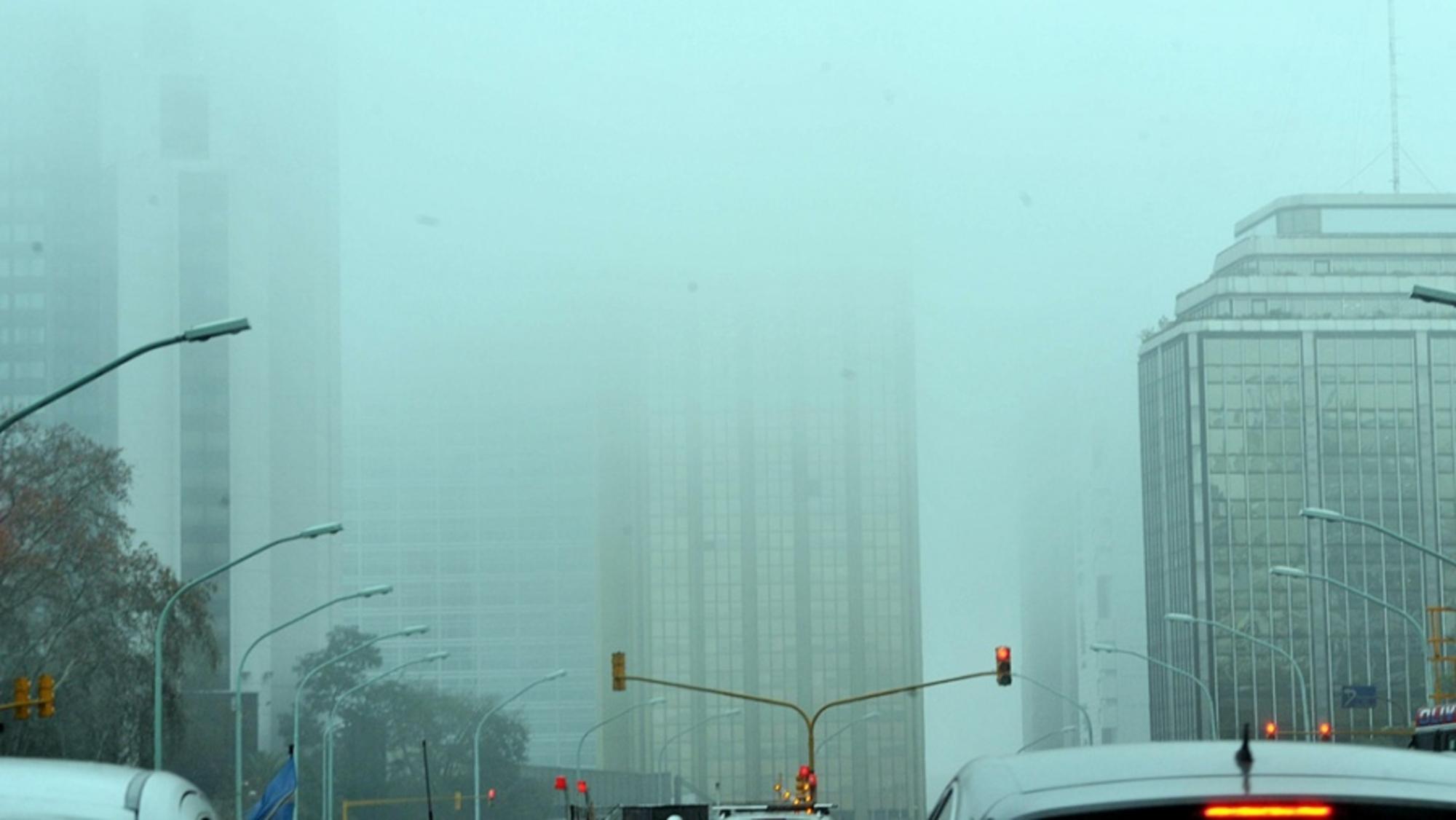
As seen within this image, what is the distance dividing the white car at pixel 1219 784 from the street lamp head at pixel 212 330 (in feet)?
65.1

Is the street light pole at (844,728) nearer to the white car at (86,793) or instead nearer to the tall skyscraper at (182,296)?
the tall skyscraper at (182,296)

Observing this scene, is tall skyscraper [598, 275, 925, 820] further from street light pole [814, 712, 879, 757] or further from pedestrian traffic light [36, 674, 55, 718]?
pedestrian traffic light [36, 674, 55, 718]

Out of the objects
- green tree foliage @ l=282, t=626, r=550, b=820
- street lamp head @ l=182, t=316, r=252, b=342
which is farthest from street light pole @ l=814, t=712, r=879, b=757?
street lamp head @ l=182, t=316, r=252, b=342

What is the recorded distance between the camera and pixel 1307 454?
151750mm

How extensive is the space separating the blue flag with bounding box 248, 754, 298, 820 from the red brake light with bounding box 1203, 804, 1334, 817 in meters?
7.04

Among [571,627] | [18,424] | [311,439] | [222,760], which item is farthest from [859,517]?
[18,424]

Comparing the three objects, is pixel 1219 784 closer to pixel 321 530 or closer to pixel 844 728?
pixel 321 530

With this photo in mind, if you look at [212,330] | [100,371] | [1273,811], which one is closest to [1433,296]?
[212,330]

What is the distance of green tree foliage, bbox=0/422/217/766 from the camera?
6894 cm

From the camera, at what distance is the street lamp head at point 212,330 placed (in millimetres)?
24234

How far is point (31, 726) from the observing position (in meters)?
66.8

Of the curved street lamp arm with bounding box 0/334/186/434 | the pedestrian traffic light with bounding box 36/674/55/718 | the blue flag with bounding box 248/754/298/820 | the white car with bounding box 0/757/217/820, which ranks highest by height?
the curved street lamp arm with bounding box 0/334/186/434

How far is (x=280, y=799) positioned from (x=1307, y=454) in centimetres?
14598

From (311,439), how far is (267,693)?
87.5 ft
